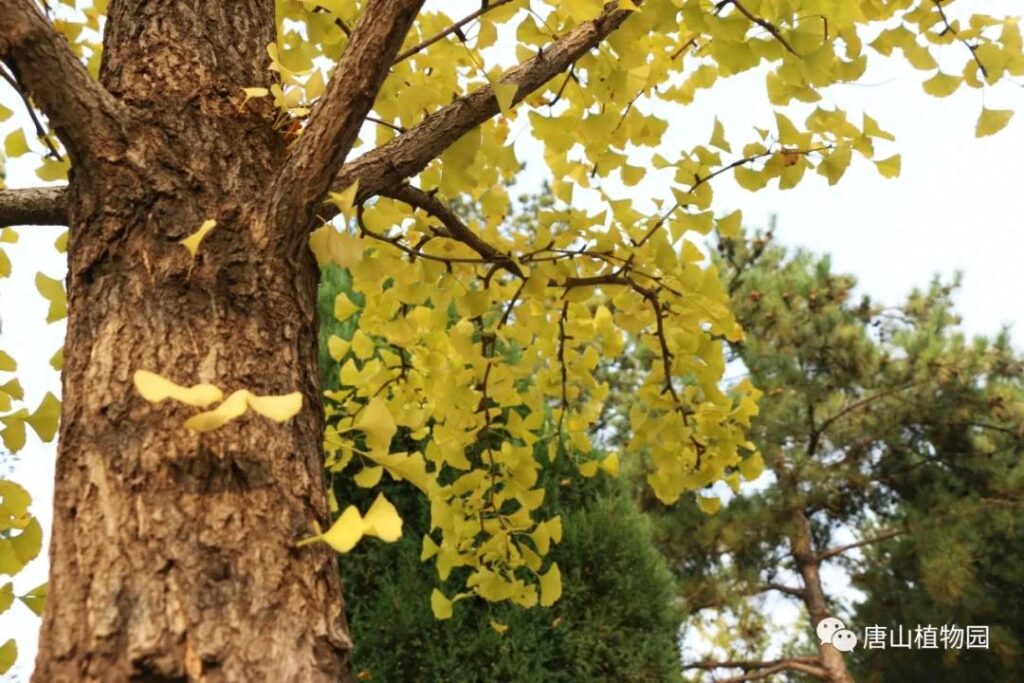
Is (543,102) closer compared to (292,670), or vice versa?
(292,670)

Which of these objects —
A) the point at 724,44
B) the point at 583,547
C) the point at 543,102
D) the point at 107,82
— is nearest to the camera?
the point at 107,82

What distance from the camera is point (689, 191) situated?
1452 mm

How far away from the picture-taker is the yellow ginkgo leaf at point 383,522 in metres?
0.63

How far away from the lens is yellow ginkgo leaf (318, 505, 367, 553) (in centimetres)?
63

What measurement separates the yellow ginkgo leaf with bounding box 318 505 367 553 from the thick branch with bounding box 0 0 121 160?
0.55 metres

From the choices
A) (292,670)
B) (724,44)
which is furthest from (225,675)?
(724,44)

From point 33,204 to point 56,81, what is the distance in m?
0.33

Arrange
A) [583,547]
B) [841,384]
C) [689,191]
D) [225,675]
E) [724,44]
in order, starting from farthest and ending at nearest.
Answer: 1. [841,384]
2. [583,547]
3. [689,191]
4. [724,44]
5. [225,675]

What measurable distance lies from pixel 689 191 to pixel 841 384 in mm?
6549

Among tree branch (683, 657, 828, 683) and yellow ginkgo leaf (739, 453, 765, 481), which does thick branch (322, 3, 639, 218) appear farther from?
tree branch (683, 657, 828, 683)

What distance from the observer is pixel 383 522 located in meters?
0.64

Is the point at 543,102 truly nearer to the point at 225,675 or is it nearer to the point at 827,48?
the point at 827,48

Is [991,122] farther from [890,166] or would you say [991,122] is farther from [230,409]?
[230,409]

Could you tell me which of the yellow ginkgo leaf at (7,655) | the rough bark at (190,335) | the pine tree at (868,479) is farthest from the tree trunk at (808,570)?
the rough bark at (190,335)
